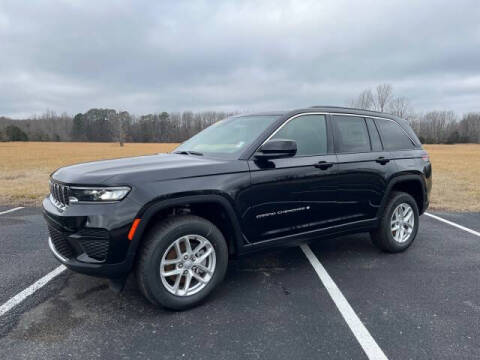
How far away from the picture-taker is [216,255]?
313 cm

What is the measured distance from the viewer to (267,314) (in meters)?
3.00

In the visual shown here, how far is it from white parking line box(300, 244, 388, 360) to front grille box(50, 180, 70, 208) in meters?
2.61

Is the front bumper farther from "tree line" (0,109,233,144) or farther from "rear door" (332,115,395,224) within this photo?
"tree line" (0,109,233,144)

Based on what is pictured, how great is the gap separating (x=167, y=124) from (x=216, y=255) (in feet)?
311

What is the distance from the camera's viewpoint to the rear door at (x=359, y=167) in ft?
12.8

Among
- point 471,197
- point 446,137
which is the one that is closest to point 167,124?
point 446,137

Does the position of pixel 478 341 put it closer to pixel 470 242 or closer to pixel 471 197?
pixel 470 242

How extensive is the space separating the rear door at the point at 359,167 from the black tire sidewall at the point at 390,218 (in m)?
0.25

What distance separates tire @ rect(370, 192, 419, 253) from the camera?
4363 millimetres

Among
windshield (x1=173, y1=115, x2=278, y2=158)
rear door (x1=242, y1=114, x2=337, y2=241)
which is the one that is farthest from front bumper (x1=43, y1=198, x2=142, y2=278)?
windshield (x1=173, y1=115, x2=278, y2=158)

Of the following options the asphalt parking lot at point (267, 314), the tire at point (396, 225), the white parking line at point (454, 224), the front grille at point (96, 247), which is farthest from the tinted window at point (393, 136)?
the front grille at point (96, 247)

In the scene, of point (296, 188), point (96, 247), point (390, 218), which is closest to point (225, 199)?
point (296, 188)

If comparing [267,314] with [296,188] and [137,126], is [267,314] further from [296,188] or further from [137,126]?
[137,126]

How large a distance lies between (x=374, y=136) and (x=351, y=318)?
7.81ft
